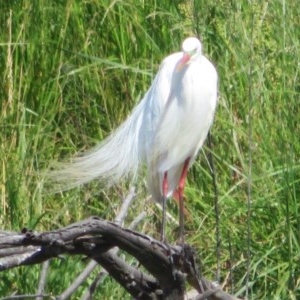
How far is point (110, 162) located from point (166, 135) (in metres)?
0.19

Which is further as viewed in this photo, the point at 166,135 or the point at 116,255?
the point at 166,135

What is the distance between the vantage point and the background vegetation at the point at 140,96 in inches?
121

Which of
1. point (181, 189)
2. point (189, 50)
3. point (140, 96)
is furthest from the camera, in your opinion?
point (140, 96)

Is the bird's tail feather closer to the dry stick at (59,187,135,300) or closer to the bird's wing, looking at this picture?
the bird's wing

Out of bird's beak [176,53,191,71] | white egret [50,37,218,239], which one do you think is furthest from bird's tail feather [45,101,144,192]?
bird's beak [176,53,191,71]

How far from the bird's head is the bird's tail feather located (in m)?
0.33

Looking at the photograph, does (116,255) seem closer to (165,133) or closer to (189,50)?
(189,50)

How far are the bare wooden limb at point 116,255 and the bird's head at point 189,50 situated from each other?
2.76 ft

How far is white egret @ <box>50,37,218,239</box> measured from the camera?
2.93 m

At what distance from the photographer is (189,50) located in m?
2.76

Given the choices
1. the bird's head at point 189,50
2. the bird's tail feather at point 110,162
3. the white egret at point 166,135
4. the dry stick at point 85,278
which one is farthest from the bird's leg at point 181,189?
the dry stick at point 85,278

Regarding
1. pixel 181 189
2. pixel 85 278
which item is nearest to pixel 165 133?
pixel 181 189

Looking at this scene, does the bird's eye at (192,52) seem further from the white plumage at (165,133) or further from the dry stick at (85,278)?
the dry stick at (85,278)

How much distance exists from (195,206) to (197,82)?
1.79 ft
